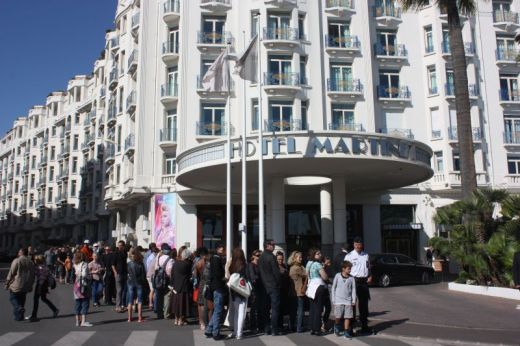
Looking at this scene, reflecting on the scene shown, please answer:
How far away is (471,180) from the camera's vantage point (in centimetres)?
2086

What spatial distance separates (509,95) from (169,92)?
23453 mm

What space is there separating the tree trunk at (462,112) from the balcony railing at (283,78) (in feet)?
37.5

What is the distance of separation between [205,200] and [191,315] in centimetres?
1878

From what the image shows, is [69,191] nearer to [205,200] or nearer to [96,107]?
[96,107]

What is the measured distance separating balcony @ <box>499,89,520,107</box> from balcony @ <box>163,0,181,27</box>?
74.6ft

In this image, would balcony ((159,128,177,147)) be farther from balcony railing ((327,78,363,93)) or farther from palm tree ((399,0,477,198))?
palm tree ((399,0,477,198))

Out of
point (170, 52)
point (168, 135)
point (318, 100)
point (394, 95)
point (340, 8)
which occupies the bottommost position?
point (168, 135)

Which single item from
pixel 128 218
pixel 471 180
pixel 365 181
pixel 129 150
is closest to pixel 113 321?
pixel 471 180

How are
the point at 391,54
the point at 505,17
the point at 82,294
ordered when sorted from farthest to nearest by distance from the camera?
the point at 505,17
the point at 391,54
the point at 82,294

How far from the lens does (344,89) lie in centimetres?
3319

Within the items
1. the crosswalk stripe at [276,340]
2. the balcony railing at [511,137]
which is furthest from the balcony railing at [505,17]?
the crosswalk stripe at [276,340]

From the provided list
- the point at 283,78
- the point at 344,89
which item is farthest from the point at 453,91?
the point at 283,78

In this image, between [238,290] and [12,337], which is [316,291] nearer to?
[238,290]

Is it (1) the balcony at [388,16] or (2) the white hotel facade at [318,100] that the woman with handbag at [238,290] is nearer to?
(2) the white hotel facade at [318,100]
